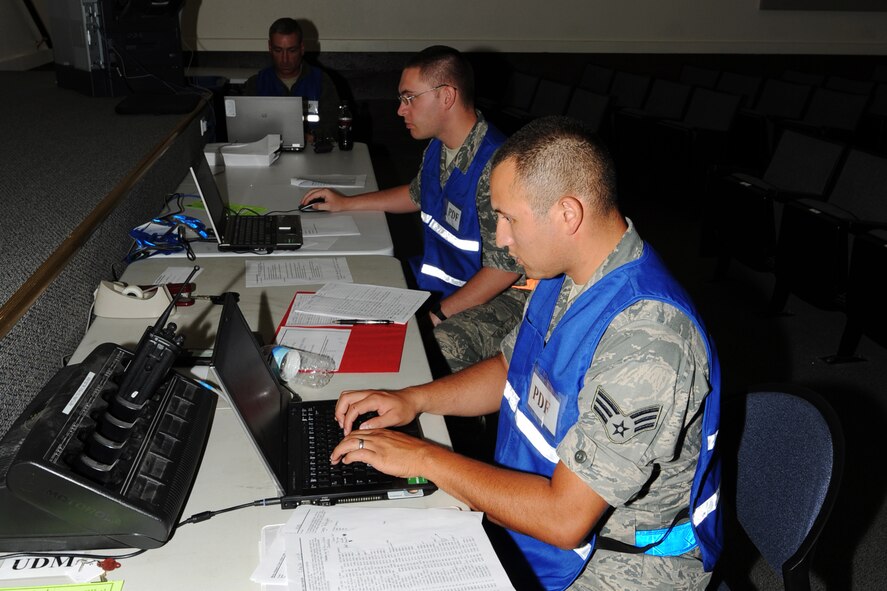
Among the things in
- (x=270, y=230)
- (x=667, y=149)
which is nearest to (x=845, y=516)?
(x=270, y=230)

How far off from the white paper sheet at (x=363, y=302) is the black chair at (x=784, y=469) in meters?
0.81

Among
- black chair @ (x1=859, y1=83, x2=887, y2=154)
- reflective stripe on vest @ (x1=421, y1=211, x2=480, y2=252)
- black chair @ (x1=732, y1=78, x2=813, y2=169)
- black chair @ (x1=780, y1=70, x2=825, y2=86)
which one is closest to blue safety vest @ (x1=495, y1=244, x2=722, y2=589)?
reflective stripe on vest @ (x1=421, y1=211, x2=480, y2=252)

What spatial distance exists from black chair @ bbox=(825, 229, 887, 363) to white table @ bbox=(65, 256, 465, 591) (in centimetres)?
189

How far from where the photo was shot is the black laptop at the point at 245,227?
228cm

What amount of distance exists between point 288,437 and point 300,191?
5.80ft

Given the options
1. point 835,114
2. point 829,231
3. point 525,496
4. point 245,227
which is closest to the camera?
point 525,496

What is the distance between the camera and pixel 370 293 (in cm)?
197

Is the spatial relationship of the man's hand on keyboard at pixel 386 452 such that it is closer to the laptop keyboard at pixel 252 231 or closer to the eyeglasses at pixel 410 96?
the laptop keyboard at pixel 252 231

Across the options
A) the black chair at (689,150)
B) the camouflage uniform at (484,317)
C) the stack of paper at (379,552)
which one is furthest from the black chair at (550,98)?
the stack of paper at (379,552)

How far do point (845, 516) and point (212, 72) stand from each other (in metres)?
4.90

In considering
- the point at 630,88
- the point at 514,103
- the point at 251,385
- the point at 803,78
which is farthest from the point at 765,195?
the point at 803,78

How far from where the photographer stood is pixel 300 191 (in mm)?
2965

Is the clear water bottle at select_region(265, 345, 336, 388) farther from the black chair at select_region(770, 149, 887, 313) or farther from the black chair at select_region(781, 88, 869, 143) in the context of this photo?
the black chair at select_region(781, 88, 869, 143)

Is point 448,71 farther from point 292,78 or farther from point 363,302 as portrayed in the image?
point 292,78
